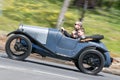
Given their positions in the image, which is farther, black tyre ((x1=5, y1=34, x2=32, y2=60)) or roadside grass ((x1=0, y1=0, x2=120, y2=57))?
roadside grass ((x1=0, y1=0, x2=120, y2=57))

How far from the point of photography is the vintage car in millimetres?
13773

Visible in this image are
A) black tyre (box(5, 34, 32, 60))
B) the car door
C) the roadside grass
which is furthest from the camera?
the roadside grass

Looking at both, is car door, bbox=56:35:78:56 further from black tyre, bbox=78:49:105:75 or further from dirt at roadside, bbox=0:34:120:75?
dirt at roadside, bbox=0:34:120:75

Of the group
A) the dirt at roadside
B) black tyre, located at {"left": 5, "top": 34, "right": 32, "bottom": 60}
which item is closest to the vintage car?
black tyre, located at {"left": 5, "top": 34, "right": 32, "bottom": 60}

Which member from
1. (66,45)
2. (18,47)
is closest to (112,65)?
(66,45)

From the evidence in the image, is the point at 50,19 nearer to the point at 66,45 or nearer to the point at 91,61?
the point at 66,45

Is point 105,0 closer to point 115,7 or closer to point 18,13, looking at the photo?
point 115,7

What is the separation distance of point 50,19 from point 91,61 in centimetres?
Result: 838

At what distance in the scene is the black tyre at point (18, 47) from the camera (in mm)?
13695

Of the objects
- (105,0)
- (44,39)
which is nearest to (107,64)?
(44,39)

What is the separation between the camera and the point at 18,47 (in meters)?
13.7

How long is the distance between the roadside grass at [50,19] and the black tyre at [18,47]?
5.85 m

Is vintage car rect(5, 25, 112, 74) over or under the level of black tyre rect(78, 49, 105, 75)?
over

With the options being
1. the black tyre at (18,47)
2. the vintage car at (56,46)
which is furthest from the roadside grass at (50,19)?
the black tyre at (18,47)
